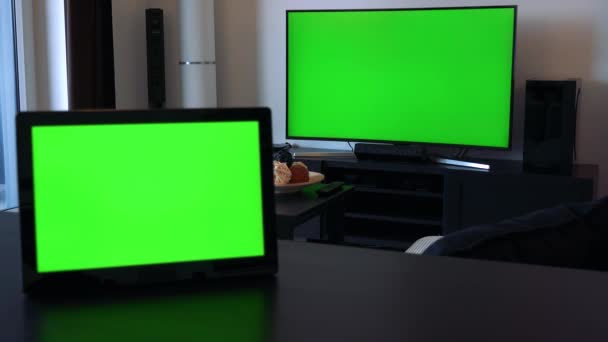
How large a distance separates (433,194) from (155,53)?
2018mm

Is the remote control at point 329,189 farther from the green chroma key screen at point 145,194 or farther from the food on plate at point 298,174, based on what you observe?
the green chroma key screen at point 145,194

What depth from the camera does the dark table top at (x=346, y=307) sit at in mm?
837

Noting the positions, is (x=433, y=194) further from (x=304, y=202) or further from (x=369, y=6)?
(x=304, y=202)

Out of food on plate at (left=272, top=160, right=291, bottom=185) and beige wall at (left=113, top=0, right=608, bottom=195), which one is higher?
beige wall at (left=113, top=0, right=608, bottom=195)

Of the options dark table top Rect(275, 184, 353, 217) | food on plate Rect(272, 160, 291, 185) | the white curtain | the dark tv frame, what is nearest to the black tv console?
dark table top Rect(275, 184, 353, 217)

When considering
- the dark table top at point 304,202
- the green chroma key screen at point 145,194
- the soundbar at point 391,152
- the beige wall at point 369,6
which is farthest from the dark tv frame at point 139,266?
the beige wall at point 369,6

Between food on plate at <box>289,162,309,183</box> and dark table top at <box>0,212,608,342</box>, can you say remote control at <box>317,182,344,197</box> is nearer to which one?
food on plate at <box>289,162,309,183</box>

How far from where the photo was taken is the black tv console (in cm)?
388

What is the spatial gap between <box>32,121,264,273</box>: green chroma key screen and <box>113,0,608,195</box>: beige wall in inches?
140

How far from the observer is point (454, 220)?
4129 millimetres

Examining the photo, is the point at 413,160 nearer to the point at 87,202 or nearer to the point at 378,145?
the point at 378,145

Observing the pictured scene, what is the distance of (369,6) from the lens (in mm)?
4633

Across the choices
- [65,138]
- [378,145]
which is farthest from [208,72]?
[65,138]

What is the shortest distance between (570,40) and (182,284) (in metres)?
3.68
